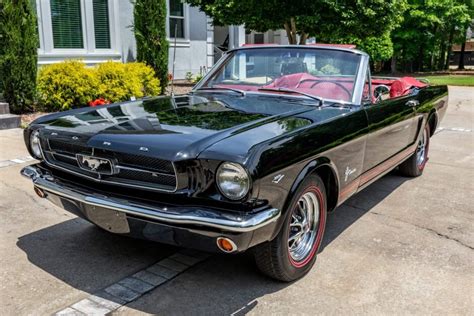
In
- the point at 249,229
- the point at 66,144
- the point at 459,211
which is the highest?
the point at 66,144

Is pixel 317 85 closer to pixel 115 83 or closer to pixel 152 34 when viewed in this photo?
pixel 115 83

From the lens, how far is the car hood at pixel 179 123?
281 centimetres

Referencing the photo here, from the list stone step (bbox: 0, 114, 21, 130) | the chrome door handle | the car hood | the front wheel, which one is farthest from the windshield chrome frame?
stone step (bbox: 0, 114, 21, 130)

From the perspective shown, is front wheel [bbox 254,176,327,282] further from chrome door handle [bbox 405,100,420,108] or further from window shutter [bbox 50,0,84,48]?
window shutter [bbox 50,0,84,48]

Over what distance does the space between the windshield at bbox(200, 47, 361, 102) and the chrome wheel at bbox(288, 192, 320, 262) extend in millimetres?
1081

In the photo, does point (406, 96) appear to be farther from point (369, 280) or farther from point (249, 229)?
point (249, 229)

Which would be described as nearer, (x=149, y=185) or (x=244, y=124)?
(x=149, y=185)

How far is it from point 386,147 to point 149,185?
97.4 inches

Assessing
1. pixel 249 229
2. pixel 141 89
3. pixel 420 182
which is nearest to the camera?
pixel 249 229

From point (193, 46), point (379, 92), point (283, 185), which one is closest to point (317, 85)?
point (379, 92)

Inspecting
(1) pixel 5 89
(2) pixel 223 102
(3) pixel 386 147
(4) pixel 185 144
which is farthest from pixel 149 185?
(1) pixel 5 89

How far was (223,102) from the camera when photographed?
3.97m

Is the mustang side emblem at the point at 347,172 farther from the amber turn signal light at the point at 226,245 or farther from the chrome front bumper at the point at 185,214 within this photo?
the amber turn signal light at the point at 226,245

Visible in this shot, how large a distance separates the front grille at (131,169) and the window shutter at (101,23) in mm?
9910
